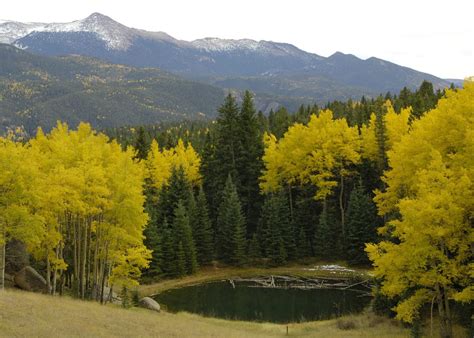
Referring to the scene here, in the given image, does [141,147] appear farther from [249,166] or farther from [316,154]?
[316,154]

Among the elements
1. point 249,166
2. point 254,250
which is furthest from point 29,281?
point 249,166

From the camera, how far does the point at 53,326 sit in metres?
22.4

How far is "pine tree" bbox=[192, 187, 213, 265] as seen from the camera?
60.9 metres

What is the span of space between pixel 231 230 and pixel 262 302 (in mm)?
14591

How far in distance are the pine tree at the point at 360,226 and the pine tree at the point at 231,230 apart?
41.2 ft

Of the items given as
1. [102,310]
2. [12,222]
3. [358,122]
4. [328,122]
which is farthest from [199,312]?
[358,122]

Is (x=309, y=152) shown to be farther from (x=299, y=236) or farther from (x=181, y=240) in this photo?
(x=181, y=240)

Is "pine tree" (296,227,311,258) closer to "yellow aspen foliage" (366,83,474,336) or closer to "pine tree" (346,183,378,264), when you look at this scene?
"pine tree" (346,183,378,264)

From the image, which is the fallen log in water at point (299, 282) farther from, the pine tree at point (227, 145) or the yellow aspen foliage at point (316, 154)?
the pine tree at point (227, 145)

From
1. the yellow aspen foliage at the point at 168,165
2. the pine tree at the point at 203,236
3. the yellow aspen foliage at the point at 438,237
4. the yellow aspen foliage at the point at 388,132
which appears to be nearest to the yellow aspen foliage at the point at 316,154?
the yellow aspen foliage at the point at 388,132

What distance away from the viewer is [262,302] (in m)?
47.7

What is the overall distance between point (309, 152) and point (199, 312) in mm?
24352

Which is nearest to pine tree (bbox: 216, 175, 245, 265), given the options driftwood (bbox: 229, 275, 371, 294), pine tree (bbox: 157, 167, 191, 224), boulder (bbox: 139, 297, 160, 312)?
driftwood (bbox: 229, 275, 371, 294)

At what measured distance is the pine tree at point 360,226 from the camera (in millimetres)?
55844
